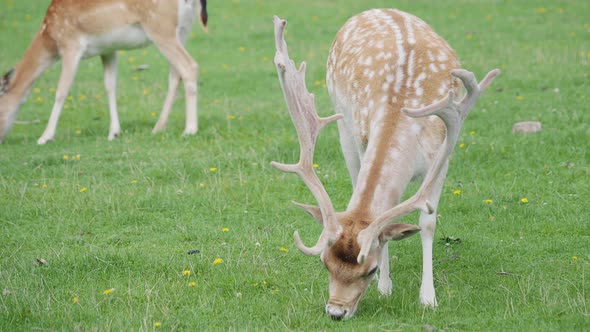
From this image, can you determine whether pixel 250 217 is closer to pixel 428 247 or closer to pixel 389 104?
pixel 428 247

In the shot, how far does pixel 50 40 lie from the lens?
10.1m

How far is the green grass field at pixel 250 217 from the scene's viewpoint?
16.4ft

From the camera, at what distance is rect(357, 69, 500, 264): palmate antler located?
4398 millimetres

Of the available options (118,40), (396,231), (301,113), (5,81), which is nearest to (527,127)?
(301,113)

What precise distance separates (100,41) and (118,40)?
0.22 m

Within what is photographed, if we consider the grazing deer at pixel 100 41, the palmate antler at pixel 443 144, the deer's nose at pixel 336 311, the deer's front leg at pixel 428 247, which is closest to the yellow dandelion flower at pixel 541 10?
the grazing deer at pixel 100 41

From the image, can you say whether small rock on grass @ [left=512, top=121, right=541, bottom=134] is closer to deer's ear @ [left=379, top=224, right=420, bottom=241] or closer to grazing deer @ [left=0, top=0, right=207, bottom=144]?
grazing deer @ [left=0, top=0, right=207, bottom=144]

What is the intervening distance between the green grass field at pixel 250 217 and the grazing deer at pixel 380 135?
0.34m

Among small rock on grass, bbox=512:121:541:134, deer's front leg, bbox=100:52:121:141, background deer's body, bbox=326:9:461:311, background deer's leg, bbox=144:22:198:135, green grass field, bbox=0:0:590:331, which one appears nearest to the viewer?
background deer's body, bbox=326:9:461:311

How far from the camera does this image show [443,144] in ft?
15.7

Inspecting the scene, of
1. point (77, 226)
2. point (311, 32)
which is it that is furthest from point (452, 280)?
point (311, 32)

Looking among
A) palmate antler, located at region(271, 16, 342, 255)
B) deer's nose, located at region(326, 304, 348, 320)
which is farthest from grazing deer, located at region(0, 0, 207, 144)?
deer's nose, located at region(326, 304, 348, 320)

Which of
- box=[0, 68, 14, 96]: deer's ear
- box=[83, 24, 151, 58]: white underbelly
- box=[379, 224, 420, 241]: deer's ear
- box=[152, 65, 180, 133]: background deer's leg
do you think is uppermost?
box=[379, 224, 420, 241]: deer's ear

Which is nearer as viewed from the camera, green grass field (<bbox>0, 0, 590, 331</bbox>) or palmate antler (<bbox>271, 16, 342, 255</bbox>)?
palmate antler (<bbox>271, 16, 342, 255</bbox>)
